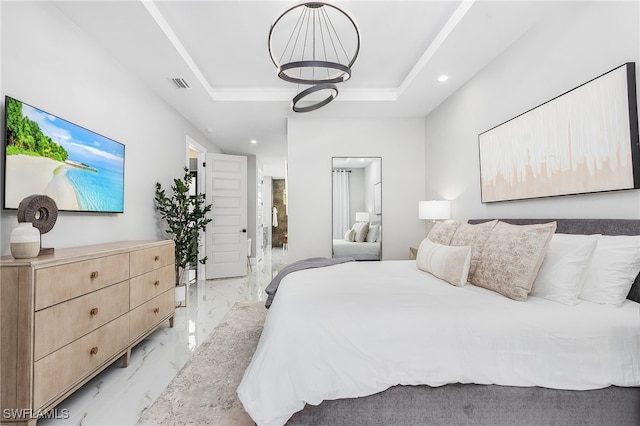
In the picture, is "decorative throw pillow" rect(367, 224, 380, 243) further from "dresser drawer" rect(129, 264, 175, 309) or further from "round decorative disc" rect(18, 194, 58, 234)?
"round decorative disc" rect(18, 194, 58, 234)

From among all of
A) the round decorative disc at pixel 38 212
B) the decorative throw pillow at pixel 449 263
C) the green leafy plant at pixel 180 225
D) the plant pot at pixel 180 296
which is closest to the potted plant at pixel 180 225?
the green leafy plant at pixel 180 225

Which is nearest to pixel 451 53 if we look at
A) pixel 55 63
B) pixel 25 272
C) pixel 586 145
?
pixel 586 145

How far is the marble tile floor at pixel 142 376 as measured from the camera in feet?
5.60

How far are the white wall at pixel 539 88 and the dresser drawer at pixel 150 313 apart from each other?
129 inches

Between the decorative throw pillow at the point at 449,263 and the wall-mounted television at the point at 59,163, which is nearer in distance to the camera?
the wall-mounted television at the point at 59,163

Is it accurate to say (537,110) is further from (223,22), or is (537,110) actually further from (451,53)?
(223,22)

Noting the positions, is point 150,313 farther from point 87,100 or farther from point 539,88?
point 539,88

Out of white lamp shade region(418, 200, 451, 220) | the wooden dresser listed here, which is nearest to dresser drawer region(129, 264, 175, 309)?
the wooden dresser

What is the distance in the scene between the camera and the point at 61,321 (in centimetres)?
164

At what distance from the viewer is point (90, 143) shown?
2.41 meters

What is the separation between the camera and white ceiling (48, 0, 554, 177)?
2.29 meters

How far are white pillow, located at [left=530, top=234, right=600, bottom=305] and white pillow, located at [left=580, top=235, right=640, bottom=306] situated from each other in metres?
0.03

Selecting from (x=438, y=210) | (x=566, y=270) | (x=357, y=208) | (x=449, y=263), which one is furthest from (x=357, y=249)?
(x=566, y=270)

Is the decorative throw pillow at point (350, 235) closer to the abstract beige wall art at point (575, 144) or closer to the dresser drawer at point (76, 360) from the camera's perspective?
the abstract beige wall art at point (575, 144)
